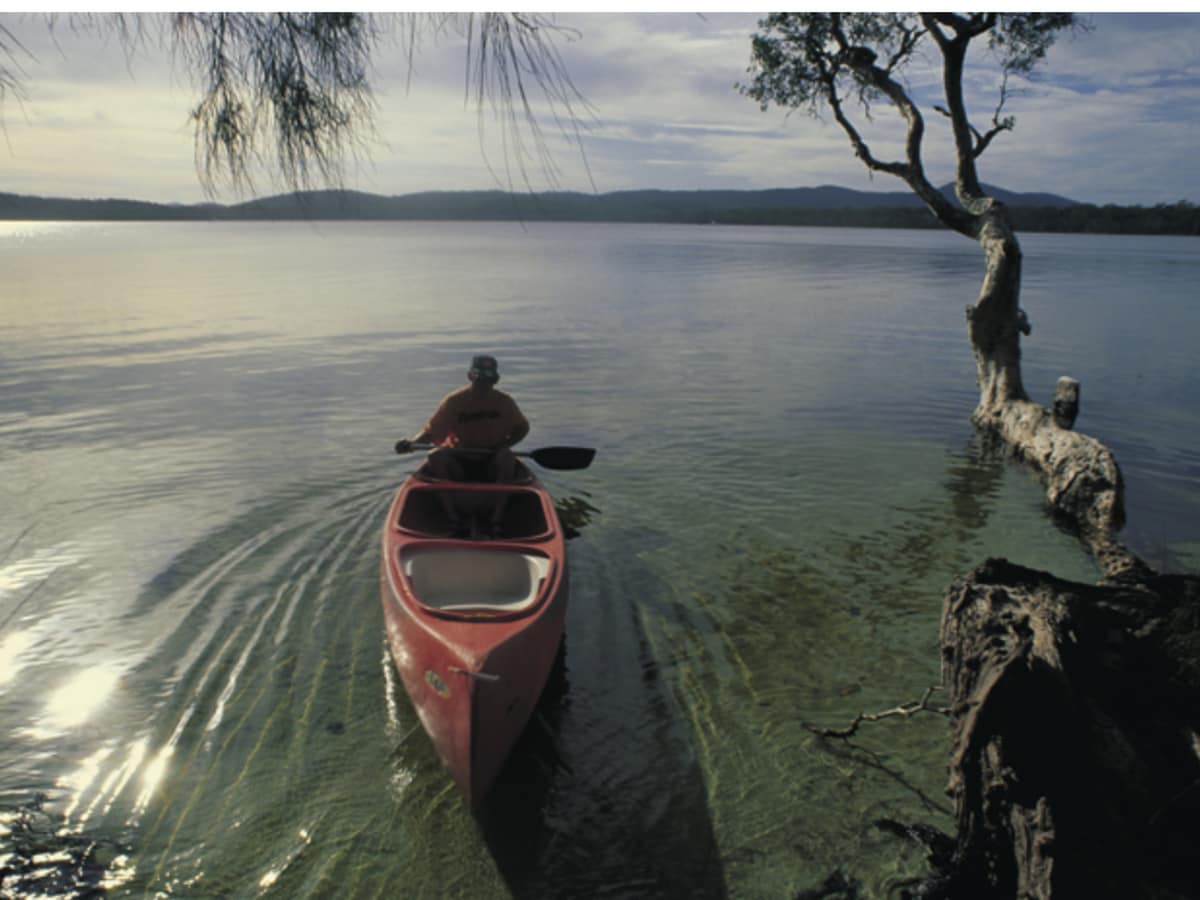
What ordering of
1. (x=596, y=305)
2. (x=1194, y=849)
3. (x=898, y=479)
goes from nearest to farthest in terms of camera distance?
1. (x=1194, y=849)
2. (x=898, y=479)
3. (x=596, y=305)

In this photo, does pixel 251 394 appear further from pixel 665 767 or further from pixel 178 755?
pixel 665 767

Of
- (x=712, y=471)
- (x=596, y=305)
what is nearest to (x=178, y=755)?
(x=712, y=471)

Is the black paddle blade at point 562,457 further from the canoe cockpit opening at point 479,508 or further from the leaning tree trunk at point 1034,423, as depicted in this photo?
the leaning tree trunk at point 1034,423

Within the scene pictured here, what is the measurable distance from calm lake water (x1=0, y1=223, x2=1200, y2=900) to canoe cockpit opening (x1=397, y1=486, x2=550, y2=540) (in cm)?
90

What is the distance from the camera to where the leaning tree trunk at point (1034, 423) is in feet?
34.2

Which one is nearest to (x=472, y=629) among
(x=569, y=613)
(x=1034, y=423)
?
(x=569, y=613)

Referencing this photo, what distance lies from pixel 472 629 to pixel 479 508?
361 centimetres

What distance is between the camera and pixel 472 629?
18.0 ft

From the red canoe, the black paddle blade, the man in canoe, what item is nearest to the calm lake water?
the red canoe

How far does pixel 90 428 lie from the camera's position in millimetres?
15273

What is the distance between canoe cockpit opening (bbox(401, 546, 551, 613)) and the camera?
6953 millimetres

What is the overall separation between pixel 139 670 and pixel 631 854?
466 centimetres

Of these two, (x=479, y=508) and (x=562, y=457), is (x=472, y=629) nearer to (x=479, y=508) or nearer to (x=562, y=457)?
(x=479, y=508)

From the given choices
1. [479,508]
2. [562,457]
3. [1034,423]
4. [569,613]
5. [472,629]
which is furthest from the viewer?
[1034,423]
